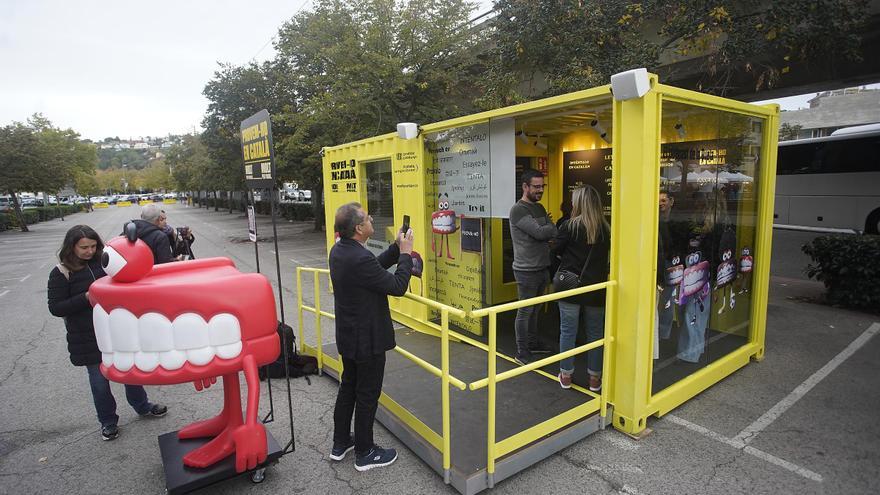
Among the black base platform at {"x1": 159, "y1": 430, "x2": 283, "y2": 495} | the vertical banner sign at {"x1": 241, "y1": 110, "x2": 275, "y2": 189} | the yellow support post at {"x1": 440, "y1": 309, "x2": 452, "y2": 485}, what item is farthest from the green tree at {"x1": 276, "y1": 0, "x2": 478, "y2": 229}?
the yellow support post at {"x1": 440, "y1": 309, "x2": 452, "y2": 485}

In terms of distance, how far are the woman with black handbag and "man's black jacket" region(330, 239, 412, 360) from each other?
168cm

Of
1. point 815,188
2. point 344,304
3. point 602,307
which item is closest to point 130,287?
point 344,304

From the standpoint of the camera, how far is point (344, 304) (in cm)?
318

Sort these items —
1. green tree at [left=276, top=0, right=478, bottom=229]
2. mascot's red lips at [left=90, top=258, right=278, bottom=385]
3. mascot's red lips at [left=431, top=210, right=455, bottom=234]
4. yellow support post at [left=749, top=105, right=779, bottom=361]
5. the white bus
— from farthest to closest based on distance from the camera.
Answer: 1. the white bus
2. green tree at [left=276, top=0, right=478, bottom=229]
3. mascot's red lips at [left=431, top=210, right=455, bottom=234]
4. yellow support post at [left=749, top=105, right=779, bottom=361]
5. mascot's red lips at [left=90, top=258, right=278, bottom=385]

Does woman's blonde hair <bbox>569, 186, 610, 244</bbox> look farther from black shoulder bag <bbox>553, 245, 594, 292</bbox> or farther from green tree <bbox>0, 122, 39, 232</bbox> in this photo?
green tree <bbox>0, 122, 39, 232</bbox>

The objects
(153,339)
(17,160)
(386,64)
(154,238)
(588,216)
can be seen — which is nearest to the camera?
(153,339)

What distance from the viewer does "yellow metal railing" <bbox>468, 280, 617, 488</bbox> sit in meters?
3.04

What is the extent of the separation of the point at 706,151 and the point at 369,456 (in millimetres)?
3929

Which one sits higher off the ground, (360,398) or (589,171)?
(589,171)

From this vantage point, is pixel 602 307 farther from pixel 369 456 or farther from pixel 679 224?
pixel 369 456

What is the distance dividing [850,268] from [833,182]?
1066 cm

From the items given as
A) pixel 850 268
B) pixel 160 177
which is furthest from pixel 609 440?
pixel 160 177

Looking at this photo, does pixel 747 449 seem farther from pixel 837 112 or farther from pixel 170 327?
pixel 837 112

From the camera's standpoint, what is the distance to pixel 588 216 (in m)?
4.09
